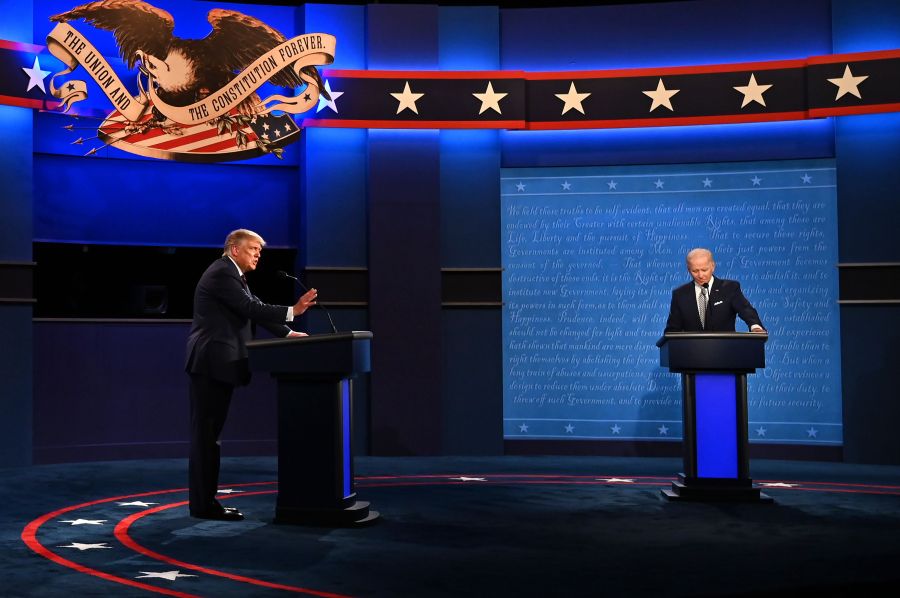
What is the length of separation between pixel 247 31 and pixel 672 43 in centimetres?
376

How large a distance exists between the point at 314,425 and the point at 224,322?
76cm

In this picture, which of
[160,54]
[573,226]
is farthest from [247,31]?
[573,226]

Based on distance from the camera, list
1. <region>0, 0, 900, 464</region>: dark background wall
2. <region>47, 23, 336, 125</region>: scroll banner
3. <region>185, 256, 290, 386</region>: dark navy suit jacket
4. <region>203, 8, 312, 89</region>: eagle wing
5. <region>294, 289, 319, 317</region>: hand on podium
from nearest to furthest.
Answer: <region>294, 289, 319, 317</region>: hand on podium → <region>185, 256, 290, 386</region>: dark navy suit jacket → <region>47, 23, 336, 125</region>: scroll banner → <region>0, 0, 900, 464</region>: dark background wall → <region>203, 8, 312, 89</region>: eagle wing

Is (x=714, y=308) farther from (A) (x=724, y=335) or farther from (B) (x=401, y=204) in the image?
(B) (x=401, y=204)

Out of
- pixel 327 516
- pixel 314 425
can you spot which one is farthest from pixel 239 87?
pixel 327 516

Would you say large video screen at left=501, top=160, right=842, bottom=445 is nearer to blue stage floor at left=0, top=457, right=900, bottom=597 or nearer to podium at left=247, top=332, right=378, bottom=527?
blue stage floor at left=0, top=457, right=900, bottom=597

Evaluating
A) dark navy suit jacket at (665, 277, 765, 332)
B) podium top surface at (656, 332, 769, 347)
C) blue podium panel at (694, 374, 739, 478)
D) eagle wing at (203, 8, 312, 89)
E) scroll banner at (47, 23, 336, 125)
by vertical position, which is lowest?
blue podium panel at (694, 374, 739, 478)

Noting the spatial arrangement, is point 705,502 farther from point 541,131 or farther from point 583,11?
point 583,11

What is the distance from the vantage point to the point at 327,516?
16.5ft

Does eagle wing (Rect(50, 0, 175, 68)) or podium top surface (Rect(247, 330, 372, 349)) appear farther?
eagle wing (Rect(50, 0, 175, 68))

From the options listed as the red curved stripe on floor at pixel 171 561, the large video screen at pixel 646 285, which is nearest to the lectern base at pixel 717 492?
the large video screen at pixel 646 285

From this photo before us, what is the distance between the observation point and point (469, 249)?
8641 mm

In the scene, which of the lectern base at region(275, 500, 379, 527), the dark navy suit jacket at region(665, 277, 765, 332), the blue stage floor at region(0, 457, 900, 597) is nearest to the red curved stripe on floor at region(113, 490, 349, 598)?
→ the blue stage floor at region(0, 457, 900, 597)

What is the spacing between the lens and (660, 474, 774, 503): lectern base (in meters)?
5.81
